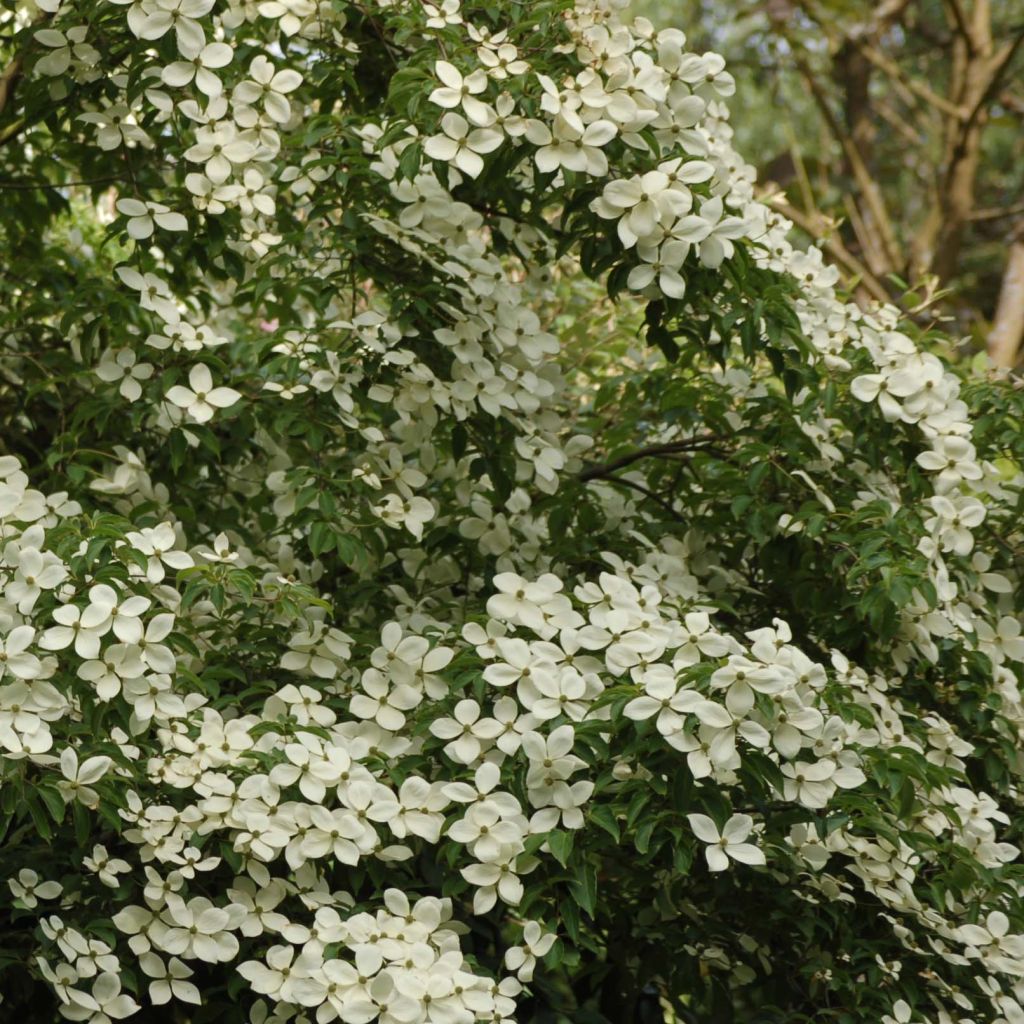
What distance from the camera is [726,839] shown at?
1.80m

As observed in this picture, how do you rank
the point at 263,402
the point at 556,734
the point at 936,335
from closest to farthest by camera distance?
the point at 556,734 → the point at 263,402 → the point at 936,335

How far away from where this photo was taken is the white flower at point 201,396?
7.42ft

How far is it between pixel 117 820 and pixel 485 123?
1.09 m

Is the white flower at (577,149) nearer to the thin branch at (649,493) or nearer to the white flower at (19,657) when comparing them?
the thin branch at (649,493)

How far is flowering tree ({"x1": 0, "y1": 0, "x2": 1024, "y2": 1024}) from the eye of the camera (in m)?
1.83

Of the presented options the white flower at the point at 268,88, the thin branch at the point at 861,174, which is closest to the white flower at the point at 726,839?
the white flower at the point at 268,88

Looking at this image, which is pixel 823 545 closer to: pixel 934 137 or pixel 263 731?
pixel 263 731

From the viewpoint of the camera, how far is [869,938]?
2.21m

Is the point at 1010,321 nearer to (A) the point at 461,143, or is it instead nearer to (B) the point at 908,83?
(B) the point at 908,83

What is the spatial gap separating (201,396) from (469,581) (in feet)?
1.98

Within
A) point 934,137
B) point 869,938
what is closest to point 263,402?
point 869,938

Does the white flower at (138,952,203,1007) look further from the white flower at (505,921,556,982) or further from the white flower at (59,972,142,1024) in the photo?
the white flower at (505,921,556,982)

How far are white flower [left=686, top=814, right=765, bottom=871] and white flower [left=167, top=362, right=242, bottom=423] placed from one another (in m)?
1.01

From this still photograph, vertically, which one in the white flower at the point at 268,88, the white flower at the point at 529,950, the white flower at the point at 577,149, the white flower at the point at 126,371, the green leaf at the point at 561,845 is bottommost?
the white flower at the point at 529,950
